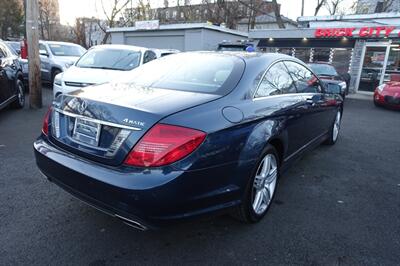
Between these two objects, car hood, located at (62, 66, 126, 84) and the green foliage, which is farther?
the green foliage

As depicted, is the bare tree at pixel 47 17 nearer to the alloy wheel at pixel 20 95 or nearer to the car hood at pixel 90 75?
the alloy wheel at pixel 20 95

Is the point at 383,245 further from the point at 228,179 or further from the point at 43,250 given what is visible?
the point at 43,250

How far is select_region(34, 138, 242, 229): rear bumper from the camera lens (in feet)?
6.55

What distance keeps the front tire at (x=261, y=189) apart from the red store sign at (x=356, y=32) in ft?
46.8

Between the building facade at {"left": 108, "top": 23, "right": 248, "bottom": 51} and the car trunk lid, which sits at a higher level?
the building facade at {"left": 108, "top": 23, "right": 248, "bottom": 51}

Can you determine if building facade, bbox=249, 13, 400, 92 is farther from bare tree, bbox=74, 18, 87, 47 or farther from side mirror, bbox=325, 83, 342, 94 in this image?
bare tree, bbox=74, 18, 87, 47

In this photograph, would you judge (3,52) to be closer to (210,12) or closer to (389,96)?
(389,96)

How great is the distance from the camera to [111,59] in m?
7.77

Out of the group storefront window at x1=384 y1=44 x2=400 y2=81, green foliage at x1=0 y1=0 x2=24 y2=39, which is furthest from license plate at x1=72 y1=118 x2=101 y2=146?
green foliage at x1=0 y1=0 x2=24 y2=39

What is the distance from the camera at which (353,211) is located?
126 inches

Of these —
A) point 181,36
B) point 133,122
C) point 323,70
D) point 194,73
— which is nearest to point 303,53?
point 323,70

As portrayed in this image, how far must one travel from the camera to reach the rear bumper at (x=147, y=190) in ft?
6.55

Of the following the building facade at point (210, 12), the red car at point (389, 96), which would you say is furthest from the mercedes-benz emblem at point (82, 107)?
the building facade at point (210, 12)

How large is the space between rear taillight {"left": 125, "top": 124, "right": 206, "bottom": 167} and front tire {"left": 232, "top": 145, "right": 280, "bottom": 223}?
0.78m
